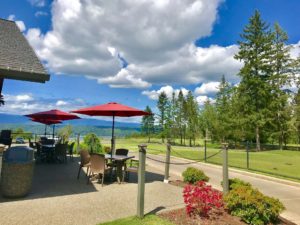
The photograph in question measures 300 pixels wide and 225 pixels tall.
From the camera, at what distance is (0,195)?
264 inches

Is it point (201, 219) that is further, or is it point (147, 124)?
point (147, 124)

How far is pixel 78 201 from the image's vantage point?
6.61m

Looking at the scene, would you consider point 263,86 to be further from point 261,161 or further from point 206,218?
point 206,218

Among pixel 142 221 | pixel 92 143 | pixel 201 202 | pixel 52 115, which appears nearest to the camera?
pixel 142 221

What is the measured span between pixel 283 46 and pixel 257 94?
8.02 metres

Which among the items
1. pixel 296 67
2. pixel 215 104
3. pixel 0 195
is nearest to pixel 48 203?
pixel 0 195

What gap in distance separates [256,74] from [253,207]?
3120cm

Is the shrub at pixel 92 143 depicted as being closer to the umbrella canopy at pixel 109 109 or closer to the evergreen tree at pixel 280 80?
the umbrella canopy at pixel 109 109

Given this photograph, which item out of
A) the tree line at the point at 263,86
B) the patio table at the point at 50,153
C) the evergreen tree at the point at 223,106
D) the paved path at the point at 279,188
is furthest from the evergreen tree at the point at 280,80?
the patio table at the point at 50,153

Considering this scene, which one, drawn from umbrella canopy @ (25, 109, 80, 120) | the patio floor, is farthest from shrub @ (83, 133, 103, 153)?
the patio floor

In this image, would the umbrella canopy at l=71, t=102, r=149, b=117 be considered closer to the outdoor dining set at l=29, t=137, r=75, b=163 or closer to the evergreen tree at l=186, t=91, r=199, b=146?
the outdoor dining set at l=29, t=137, r=75, b=163

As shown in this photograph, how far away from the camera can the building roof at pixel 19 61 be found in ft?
23.4

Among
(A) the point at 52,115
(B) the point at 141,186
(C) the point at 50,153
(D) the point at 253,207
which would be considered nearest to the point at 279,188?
(D) the point at 253,207

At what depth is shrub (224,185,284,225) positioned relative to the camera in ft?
18.0
